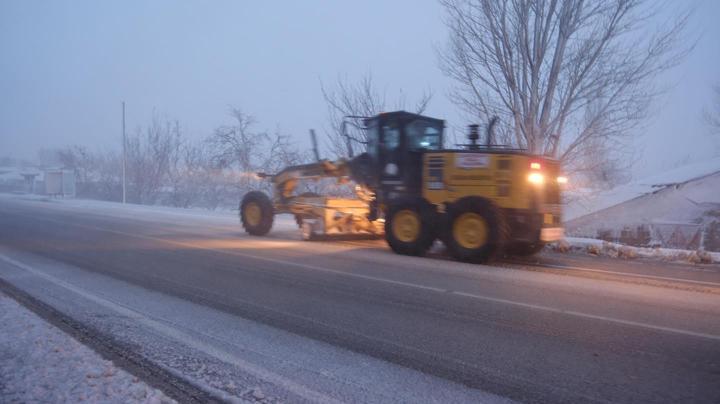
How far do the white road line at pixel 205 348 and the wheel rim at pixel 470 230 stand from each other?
623 cm

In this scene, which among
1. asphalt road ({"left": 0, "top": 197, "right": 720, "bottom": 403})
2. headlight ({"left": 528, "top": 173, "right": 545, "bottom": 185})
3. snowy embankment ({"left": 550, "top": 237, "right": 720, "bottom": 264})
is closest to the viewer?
asphalt road ({"left": 0, "top": 197, "right": 720, "bottom": 403})

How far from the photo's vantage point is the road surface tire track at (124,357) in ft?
12.7

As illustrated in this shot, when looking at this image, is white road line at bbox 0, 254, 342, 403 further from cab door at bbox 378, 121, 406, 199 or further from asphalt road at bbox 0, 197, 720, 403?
cab door at bbox 378, 121, 406, 199

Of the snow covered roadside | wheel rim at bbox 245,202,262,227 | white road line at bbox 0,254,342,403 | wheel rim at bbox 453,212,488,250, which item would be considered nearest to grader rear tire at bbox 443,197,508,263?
wheel rim at bbox 453,212,488,250

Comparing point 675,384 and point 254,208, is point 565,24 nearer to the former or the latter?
point 254,208

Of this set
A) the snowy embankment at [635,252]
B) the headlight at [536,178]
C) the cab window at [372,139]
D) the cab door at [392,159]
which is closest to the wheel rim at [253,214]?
the cab window at [372,139]

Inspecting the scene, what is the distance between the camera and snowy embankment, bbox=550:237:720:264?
11109mm

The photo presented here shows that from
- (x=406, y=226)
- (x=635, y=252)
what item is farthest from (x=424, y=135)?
(x=635, y=252)

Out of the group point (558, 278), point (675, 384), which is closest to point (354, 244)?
point (558, 278)

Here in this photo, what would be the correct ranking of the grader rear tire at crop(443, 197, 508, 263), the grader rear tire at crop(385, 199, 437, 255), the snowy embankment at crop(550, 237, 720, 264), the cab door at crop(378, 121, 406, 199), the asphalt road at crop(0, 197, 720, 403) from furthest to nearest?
the cab door at crop(378, 121, 406, 199)
the snowy embankment at crop(550, 237, 720, 264)
the grader rear tire at crop(385, 199, 437, 255)
the grader rear tire at crop(443, 197, 508, 263)
the asphalt road at crop(0, 197, 720, 403)

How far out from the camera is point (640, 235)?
17.3 metres

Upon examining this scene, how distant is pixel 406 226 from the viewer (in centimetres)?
1132

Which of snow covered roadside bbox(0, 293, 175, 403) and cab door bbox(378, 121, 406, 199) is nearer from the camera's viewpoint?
snow covered roadside bbox(0, 293, 175, 403)

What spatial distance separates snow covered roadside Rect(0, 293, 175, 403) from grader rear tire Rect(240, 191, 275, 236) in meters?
9.36
